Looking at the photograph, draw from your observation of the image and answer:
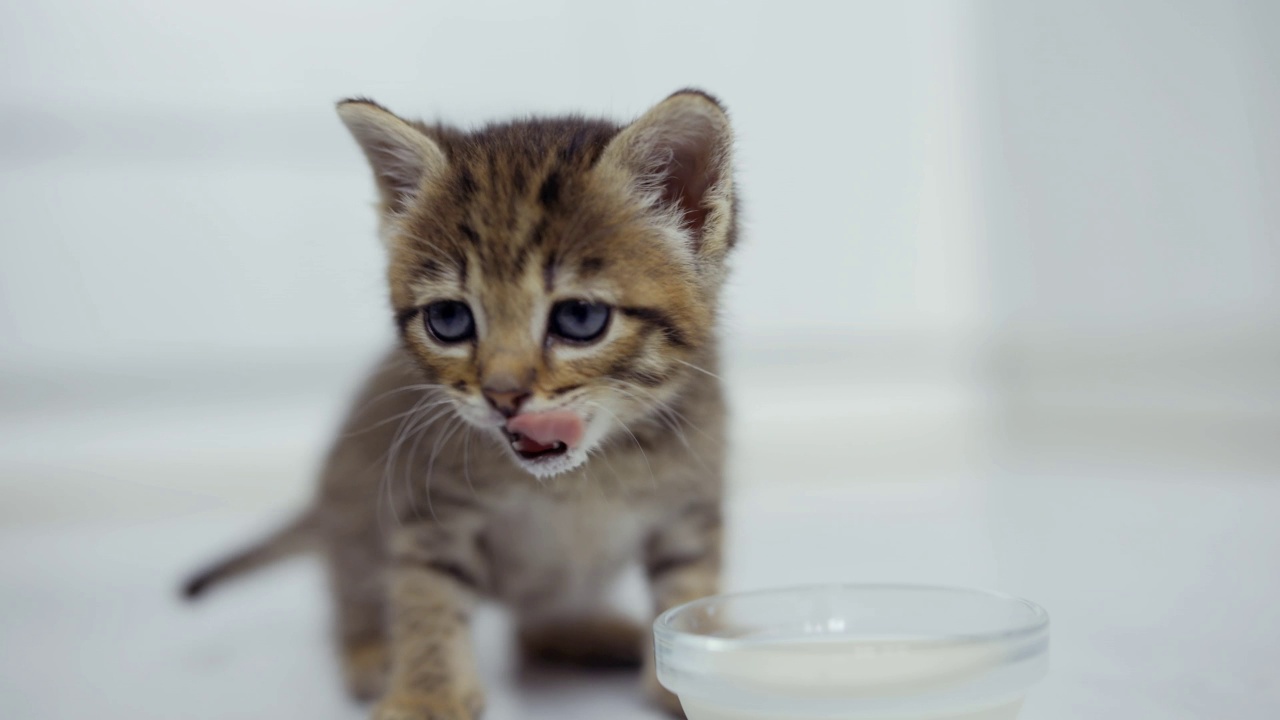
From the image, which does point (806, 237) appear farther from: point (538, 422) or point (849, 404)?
point (538, 422)

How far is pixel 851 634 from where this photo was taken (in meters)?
1.19

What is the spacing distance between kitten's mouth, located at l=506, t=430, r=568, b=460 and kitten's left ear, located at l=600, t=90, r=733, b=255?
27 cm

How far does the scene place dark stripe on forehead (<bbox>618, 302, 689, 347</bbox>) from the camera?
3.59ft

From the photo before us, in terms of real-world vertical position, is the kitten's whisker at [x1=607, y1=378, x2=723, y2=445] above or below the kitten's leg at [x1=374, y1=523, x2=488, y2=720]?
above

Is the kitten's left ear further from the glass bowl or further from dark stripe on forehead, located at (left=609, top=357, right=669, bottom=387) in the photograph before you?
the glass bowl

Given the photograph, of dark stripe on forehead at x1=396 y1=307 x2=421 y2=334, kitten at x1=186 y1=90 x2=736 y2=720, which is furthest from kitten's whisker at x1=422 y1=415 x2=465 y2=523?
dark stripe on forehead at x1=396 y1=307 x2=421 y2=334

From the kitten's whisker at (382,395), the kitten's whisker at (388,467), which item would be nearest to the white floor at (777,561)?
the kitten's whisker at (388,467)

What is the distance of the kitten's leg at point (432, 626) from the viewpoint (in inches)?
47.5

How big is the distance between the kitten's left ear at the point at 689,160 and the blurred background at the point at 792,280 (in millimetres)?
598

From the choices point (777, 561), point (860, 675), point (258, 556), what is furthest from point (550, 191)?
point (777, 561)

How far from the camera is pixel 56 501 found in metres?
2.48

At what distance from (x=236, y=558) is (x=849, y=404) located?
1.71m

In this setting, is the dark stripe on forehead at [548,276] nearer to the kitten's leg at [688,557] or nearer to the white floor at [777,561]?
the kitten's leg at [688,557]

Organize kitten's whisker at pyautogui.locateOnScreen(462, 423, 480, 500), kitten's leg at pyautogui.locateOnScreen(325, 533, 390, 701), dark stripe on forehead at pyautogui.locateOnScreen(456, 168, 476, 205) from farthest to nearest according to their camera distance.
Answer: kitten's leg at pyautogui.locateOnScreen(325, 533, 390, 701) → kitten's whisker at pyautogui.locateOnScreen(462, 423, 480, 500) → dark stripe on forehead at pyautogui.locateOnScreen(456, 168, 476, 205)
